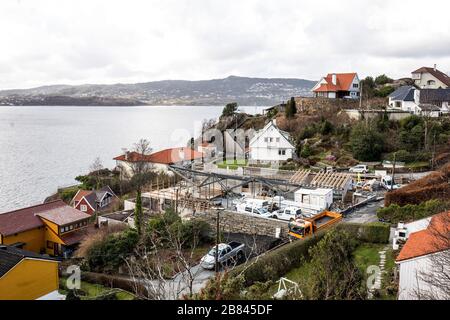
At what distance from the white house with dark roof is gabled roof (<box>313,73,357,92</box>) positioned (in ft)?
40.2

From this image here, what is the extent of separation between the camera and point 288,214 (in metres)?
23.0

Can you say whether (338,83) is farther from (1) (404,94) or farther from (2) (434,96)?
(2) (434,96)

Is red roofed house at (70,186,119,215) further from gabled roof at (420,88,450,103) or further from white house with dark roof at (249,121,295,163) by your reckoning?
gabled roof at (420,88,450,103)

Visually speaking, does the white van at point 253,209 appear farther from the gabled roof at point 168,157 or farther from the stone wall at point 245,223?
the gabled roof at point 168,157

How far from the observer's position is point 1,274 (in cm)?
1476

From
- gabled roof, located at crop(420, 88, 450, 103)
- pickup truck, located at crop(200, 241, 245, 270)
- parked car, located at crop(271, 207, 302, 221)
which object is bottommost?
pickup truck, located at crop(200, 241, 245, 270)

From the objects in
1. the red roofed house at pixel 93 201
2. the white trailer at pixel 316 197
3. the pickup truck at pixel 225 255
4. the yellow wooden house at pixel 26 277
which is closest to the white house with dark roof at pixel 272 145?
the white trailer at pixel 316 197

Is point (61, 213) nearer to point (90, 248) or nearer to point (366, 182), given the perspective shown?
point (90, 248)

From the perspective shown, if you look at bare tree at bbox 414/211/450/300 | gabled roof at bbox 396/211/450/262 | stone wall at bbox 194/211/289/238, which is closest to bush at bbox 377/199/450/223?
gabled roof at bbox 396/211/450/262

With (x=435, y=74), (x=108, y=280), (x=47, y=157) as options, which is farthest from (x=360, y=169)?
(x=47, y=157)

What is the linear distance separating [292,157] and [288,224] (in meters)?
15.2

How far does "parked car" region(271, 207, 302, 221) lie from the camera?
22.7 meters

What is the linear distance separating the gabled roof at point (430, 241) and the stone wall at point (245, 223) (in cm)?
849

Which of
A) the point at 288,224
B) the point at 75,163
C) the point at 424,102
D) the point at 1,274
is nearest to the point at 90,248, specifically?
the point at 1,274
